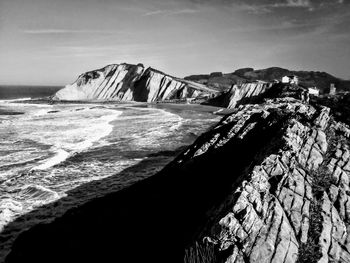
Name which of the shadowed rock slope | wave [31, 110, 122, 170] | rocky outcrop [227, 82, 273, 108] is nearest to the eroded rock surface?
the shadowed rock slope

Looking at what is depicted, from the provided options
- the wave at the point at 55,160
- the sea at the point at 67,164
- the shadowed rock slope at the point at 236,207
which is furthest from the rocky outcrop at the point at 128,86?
the shadowed rock slope at the point at 236,207

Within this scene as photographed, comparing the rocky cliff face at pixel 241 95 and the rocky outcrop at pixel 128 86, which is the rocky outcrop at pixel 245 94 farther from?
the rocky outcrop at pixel 128 86

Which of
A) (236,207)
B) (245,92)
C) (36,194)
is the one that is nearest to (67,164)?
(36,194)

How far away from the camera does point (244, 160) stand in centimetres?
902

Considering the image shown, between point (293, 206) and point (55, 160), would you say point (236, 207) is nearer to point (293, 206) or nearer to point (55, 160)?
point (293, 206)

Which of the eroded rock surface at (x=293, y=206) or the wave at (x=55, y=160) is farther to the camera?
the wave at (x=55, y=160)

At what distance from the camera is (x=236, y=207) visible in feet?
19.4

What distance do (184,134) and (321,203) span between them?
25.6m

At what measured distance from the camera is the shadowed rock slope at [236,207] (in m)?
5.71

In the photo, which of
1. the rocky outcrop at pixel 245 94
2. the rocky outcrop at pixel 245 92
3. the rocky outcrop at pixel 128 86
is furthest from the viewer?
the rocky outcrop at pixel 128 86

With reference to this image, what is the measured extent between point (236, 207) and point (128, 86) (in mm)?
107050

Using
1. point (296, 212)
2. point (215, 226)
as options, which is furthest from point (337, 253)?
point (215, 226)

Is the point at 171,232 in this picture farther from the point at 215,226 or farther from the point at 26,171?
the point at 26,171

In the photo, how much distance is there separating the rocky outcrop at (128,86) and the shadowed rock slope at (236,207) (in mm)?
84747
